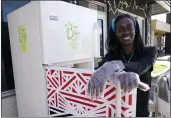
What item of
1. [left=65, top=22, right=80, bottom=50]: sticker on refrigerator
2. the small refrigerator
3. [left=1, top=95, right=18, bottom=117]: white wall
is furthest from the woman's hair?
[left=1, top=95, right=18, bottom=117]: white wall

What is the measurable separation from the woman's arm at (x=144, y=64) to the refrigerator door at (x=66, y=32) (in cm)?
61

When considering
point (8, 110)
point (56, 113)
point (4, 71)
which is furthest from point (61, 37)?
point (8, 110)

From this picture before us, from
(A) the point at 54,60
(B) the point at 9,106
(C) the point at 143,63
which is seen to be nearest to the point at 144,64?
(C) the point at 143,63

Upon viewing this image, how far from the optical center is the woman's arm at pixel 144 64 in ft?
2.49

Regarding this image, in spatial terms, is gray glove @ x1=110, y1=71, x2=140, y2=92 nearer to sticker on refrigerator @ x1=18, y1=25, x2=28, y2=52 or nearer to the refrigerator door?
the refrigerator door

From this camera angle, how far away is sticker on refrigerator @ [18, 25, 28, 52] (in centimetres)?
130

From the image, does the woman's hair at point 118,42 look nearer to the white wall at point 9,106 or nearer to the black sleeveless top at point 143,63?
the black sleeveless top at point 143,63

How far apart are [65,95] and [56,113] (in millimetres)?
195

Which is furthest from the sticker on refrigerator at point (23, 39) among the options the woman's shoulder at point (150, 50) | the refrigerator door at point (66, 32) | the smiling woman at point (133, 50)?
the woman's shoulder at point (150, 50)

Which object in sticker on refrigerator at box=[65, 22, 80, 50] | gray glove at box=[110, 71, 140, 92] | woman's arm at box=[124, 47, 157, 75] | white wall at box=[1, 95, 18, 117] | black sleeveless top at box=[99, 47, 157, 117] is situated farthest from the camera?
white wall at box=[1, 95, 18, 117]

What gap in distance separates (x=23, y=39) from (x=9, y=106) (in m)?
0.74

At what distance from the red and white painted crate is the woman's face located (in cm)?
28

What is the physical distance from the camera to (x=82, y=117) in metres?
1.00

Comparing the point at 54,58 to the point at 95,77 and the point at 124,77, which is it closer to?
the point at 95,77
